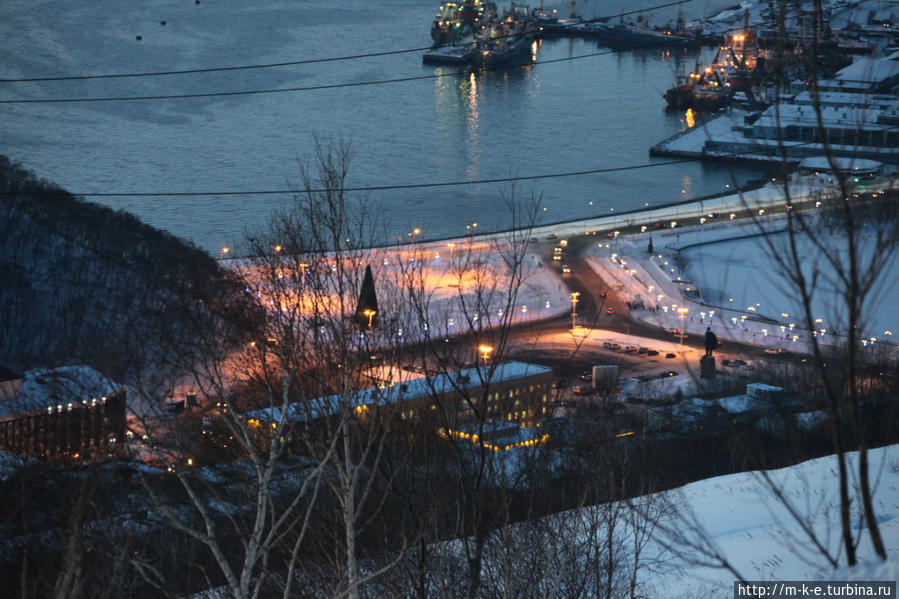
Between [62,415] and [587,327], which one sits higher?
[62,415]

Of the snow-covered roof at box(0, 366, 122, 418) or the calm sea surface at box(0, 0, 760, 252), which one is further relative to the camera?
the calm sea surface at box(0, 0, 760, 252)

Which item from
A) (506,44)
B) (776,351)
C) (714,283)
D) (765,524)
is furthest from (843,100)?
(765,524)

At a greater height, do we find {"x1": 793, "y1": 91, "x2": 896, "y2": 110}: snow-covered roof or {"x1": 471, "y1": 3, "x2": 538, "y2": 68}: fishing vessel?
{"x1": 471, "y1": 3, "x2": 538, "y2": 68}: fishing vessel

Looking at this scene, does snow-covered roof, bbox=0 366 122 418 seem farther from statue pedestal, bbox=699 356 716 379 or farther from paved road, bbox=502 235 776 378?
statue pedestal, bbox=699 356 716 379

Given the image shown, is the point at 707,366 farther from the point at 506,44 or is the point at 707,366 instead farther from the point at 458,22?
the point at 458,22

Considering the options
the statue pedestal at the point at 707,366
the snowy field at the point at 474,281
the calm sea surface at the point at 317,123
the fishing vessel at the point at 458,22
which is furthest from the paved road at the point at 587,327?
the fishing vessel at the point at 458,22

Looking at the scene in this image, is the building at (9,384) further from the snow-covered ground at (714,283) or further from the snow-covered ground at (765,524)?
the snow-covered ground at (714,283)

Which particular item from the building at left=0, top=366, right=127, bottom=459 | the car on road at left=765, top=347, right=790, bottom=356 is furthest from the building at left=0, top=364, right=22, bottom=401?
the car on road at left=765, top=347, right=790, bottom=356

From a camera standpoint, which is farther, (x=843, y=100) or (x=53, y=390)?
(x=843, y=100)
